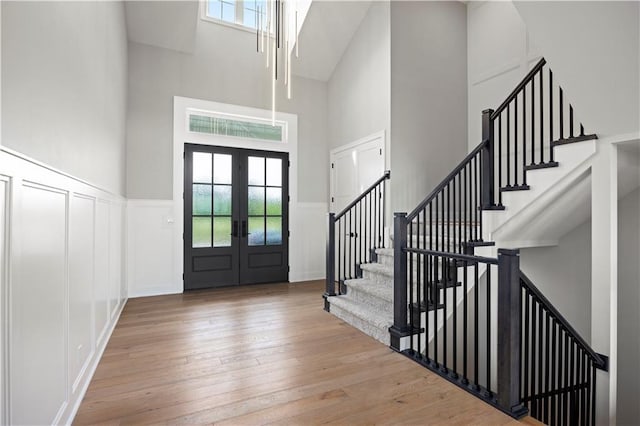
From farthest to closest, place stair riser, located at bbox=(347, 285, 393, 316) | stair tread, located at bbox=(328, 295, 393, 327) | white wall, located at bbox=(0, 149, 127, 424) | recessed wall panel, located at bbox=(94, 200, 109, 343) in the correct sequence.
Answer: stair riser, located at bbox=(347, 285, 393, 316), stair tread, located at bbox=(328, 295, 393, 327), recessed wall panel, located at bbox=(94, 200, 109, 343), white wall, located at bbox=(0, 149, 127, 424)

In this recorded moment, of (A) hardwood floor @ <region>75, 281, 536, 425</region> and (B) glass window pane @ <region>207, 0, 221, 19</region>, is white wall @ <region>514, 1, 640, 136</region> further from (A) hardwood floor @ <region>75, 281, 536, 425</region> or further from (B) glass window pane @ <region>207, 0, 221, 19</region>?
(B) glass window pane @ <region>207, 0, 221, 19</region>

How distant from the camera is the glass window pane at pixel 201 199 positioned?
5270 mm

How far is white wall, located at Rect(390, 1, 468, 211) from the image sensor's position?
4.85m

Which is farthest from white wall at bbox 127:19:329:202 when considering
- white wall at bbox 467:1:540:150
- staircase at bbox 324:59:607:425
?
staircase at bbox 324:59:607:425

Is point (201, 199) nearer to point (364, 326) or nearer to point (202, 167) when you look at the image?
point (202, 167)

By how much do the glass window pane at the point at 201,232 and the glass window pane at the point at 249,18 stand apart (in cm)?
342

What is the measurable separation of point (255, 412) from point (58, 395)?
3.44 feet

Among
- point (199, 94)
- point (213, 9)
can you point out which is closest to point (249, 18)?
point (213, 9)

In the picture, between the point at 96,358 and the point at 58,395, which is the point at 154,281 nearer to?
the point at 96,358

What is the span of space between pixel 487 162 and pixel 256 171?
12.1ft

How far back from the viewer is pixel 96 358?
2.60 metres

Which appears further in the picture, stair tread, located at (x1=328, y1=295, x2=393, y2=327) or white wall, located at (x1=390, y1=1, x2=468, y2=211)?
white wall, located at (x1=390, y1=1, x2=468, y2=211)

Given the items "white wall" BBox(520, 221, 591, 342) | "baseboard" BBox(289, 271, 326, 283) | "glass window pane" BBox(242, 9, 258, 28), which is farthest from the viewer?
"baseboard" BBox(289, 271, 326, 283)

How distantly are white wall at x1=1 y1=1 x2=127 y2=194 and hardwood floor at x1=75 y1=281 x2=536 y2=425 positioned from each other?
151 centimetres
